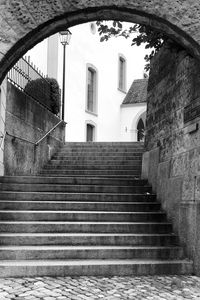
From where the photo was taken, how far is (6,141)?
8438mm

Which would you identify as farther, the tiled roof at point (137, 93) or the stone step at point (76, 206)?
the tiled roof at point (137, 93)

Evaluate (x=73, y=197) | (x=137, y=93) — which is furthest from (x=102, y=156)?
(x=137, y=93)

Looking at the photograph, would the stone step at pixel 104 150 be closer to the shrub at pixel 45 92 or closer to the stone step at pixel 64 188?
the shrub at pixel 45 92

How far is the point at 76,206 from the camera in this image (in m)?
6.68

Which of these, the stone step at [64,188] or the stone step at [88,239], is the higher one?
the stone step at [64,188]

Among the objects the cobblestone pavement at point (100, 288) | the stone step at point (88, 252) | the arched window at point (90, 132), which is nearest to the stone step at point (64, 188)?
the stone step at point (88, 252)

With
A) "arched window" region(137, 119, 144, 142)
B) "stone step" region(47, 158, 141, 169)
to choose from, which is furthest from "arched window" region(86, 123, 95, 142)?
"stone step" region(47, 158, 141, 169)

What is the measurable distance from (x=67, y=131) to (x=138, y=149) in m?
6.47

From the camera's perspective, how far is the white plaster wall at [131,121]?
2266cm

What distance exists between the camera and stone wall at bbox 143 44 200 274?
556cm

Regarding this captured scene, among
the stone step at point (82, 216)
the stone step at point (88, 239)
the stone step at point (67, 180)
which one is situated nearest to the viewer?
the stone step at point (88, 239)

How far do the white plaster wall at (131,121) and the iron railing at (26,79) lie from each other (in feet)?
35.3

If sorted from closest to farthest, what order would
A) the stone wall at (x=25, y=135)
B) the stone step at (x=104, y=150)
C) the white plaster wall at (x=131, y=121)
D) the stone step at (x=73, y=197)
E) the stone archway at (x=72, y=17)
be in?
the stone archway at (x=72, y=17), the stone step at (x=73, y=197), the stone wall at (x=25, y=135), the stone step at (x=104, y=150), the white plaster wall at (x=131, y=121)

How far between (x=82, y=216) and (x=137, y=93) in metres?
17.5
